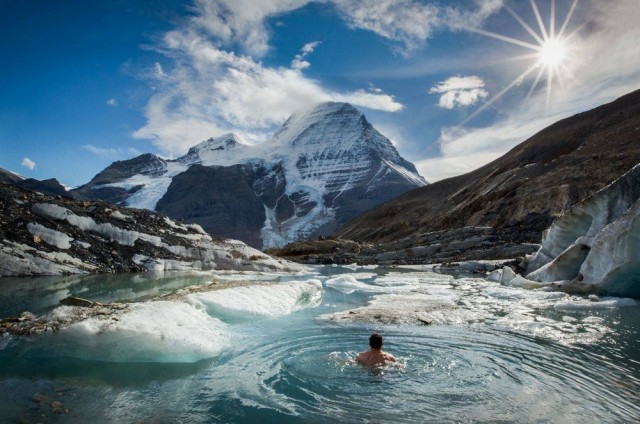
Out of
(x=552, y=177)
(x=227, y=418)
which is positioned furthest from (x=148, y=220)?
(x=552, y=177)

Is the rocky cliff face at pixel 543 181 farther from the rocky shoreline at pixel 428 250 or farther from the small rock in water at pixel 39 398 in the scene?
the small rock in water at pixel 39 398

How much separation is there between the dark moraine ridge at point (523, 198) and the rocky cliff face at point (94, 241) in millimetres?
30189

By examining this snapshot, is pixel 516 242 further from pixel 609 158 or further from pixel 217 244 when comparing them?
pixel 217 244

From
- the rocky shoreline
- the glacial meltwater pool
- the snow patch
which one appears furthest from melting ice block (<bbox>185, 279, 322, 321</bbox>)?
the rocky shoreline

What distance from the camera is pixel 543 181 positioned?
226 feet

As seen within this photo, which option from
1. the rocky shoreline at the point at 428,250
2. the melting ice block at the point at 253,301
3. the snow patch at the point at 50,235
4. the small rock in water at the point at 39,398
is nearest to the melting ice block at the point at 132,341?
the small rock in water at the point at 39,398

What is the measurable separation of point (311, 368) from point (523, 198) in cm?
6605

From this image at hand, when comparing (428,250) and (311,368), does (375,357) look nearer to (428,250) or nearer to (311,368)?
(311,368)

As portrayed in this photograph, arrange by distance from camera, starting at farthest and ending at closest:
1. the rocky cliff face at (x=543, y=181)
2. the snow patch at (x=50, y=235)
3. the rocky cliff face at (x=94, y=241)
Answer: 1. the rocky cliff face at (x=543, y=181)
2. the snow patch at (x=50, y=235)
3. the rocky cliff face at (x=94, y=241)

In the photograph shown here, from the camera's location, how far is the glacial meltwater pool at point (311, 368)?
6434 millimetres

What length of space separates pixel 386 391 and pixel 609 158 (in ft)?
235

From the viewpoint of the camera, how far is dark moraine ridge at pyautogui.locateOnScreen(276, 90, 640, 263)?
186 ft

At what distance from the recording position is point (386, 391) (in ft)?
24.5

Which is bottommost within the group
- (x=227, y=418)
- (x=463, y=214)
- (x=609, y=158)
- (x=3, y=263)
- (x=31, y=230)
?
(x=227, y=418)
